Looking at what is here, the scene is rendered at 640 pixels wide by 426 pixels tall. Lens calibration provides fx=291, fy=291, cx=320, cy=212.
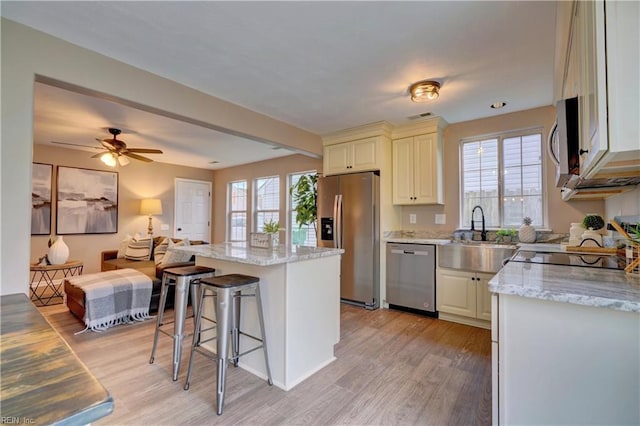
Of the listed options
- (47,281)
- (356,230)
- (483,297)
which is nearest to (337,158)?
(356,230)

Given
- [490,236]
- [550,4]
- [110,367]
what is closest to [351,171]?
[490,236]

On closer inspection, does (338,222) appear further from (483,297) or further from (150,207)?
(150,207)

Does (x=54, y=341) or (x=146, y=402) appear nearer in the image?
(x=54, y=341)

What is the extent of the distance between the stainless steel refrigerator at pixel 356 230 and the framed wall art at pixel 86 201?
4262mm

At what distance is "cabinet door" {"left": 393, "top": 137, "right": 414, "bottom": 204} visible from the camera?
3.85 meters

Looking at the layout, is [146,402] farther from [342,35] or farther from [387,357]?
[342,35]

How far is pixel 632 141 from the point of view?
91 cm

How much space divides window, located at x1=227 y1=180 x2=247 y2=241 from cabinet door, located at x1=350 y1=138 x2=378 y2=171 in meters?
3.32

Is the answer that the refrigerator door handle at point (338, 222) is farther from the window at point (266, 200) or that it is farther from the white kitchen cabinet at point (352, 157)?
the window at point (266, 200)

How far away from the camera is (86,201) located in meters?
5.24

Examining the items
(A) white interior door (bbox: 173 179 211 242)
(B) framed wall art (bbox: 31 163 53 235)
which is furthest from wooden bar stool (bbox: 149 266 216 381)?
(A) white interior door (bbox: 173 179 211 242)

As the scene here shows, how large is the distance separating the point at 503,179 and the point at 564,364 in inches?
116

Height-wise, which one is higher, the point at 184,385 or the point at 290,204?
the point at 290,204

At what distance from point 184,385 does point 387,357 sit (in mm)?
1560
